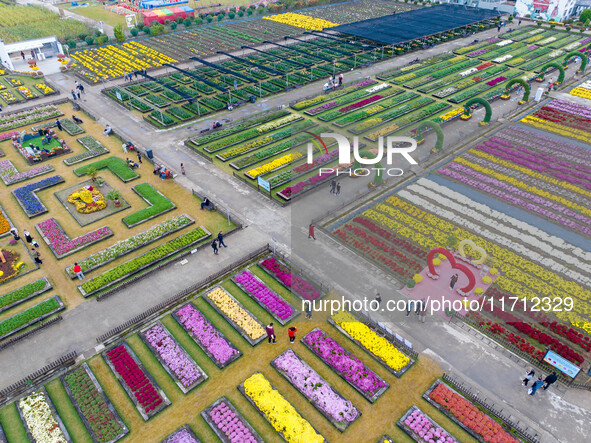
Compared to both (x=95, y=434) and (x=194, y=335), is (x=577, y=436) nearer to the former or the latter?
(x=194, y=335)

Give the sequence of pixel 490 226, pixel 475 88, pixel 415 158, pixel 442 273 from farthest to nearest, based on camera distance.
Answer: pixel 475 88, pixel 415 158, pixel 490 226, pixel 442 273

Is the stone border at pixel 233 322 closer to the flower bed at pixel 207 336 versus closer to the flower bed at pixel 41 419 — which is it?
the flower bed at pixel 207 336

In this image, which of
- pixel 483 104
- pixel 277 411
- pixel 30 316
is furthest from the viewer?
pixel 483 104

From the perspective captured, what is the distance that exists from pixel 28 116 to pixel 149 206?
3318 centimetres

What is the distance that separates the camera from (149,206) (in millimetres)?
41250

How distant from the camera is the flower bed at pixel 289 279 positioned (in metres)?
31.5

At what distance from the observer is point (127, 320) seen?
2959 centimetres

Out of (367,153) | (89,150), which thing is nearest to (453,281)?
(367,153)

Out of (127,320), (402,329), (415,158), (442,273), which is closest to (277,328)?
(402,329)

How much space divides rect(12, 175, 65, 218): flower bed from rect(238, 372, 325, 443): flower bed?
98.2 ft

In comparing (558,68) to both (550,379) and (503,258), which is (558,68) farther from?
(550,379)

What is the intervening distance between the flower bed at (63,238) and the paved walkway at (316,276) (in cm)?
735

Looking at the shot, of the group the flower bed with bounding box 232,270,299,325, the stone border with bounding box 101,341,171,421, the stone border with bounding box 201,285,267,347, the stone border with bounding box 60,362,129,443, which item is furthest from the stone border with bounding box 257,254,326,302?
the stone border with bounding box 60,362,129,443

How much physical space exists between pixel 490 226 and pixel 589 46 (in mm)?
75287
